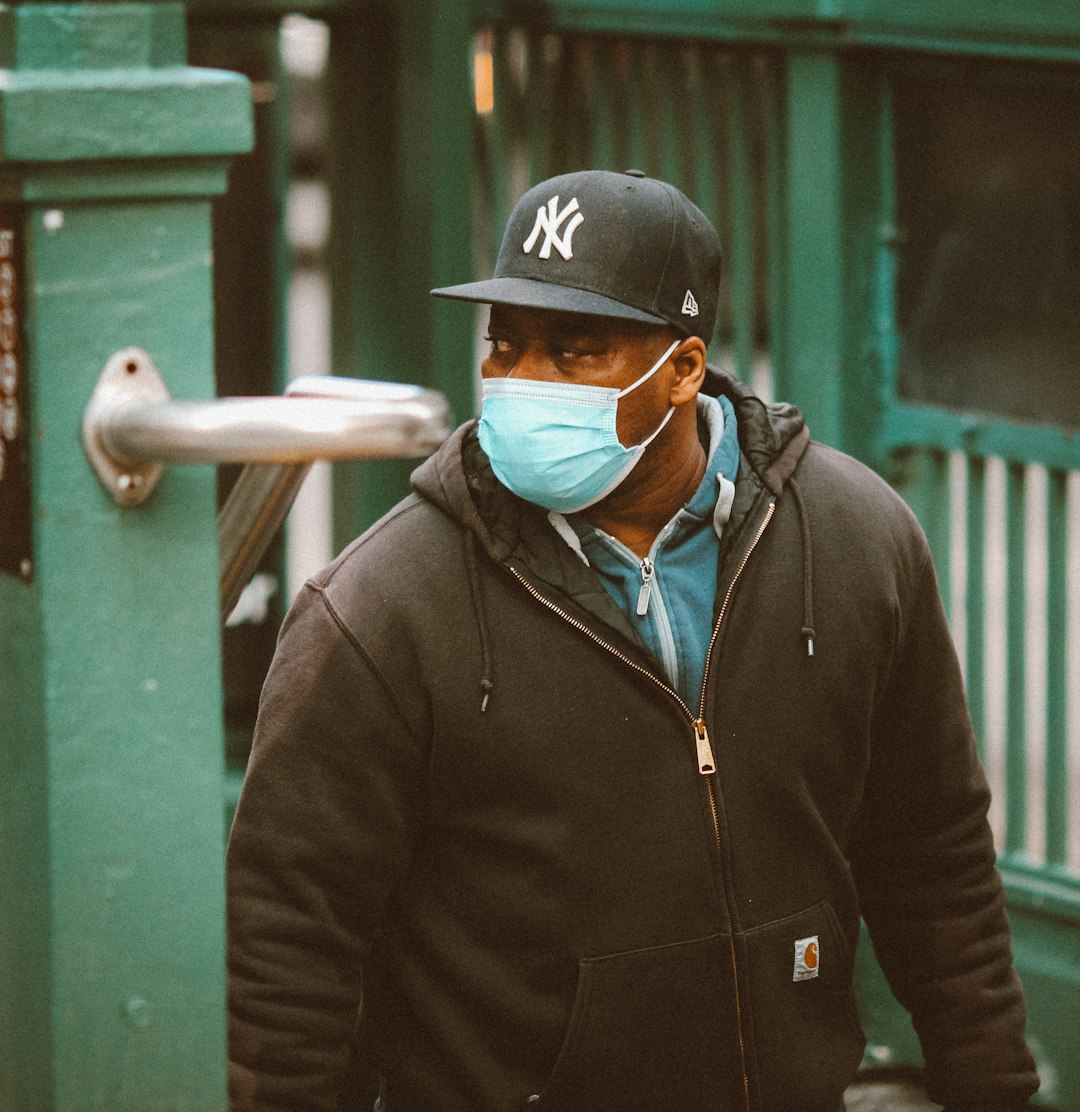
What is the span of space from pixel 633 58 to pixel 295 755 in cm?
238

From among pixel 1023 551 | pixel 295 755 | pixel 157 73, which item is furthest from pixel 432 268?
pixel 157 73

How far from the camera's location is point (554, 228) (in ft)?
8.30

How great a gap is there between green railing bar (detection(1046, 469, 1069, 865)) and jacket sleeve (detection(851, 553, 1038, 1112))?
131 cm

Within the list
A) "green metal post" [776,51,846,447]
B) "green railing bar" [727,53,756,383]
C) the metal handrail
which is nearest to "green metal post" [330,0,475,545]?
"green railing bar" [727,53,756,383]

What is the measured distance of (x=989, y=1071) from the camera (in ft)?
9.07

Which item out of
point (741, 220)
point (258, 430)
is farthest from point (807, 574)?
point (741, 220)

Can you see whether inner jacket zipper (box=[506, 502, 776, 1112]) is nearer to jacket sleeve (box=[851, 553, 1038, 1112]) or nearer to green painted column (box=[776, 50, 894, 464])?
Result: jacket sleeve (box=[851, 553, 1038, 1112])

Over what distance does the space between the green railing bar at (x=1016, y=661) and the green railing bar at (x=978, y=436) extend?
6cm

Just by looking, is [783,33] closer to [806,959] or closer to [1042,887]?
[1042,887]

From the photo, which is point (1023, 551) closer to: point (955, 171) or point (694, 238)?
point (955, 171)

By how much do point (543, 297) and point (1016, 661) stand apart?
2103mm

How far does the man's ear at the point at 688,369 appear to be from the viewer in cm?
263

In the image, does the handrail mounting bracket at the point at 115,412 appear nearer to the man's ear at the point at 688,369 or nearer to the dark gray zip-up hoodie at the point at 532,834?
the dark gray zip-up hoodie at the point at 532,834

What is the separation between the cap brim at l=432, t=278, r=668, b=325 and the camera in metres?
2.43
